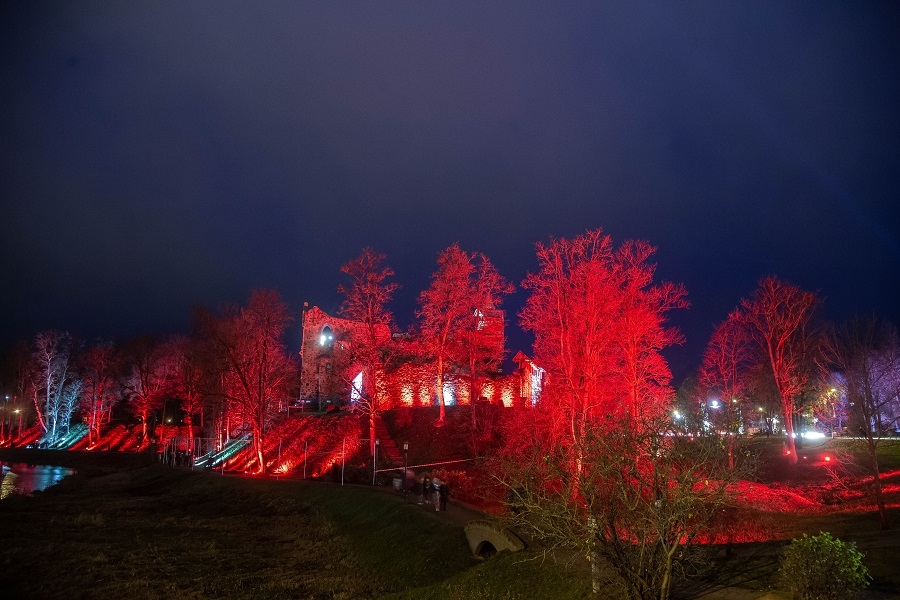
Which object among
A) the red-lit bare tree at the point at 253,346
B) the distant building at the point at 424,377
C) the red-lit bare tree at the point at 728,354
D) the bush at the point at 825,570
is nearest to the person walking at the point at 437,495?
the distant building at the point at 424,377

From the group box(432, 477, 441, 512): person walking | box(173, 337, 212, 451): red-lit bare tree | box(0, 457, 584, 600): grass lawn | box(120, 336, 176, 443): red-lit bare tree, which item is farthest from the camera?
box(120, 336, 176, 443): red-lit bare tree

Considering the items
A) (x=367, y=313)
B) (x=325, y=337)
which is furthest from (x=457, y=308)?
(x=325, y=337)

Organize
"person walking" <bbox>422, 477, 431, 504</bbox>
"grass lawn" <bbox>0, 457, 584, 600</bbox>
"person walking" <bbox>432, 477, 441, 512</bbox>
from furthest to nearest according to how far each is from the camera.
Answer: "person walking" <bbox>422, 477, 431, 504</bbox>, "person walking" <bbox>432, 477, 441, 512</bbox>, "grass lawn" <bbox>0, 457, 584, 600</bbox>

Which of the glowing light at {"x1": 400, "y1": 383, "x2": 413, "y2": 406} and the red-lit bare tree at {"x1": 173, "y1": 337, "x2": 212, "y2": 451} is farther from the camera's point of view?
the red-lit bare tree at {"x1": 173, "y1": 337, "x2": 212, "y2": 451}

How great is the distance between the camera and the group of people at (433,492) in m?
22.3

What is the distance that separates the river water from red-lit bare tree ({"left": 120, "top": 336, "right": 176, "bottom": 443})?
913 centimetres

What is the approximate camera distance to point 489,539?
16125 mm

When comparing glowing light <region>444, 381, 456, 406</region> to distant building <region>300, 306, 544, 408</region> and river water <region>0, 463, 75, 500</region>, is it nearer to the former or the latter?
distant building <region>300, 306, 544, 408</region>

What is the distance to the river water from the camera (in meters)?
40.0

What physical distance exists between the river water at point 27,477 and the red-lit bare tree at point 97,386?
991 cm

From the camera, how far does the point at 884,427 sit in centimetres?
2002

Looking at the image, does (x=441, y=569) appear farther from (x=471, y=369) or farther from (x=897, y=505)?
(x=471, y=369)

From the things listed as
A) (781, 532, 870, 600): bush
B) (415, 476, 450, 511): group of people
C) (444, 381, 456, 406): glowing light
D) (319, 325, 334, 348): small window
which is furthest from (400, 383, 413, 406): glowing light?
(781, 532, 870, 600): bush

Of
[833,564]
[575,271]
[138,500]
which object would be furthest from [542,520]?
[138,500]
